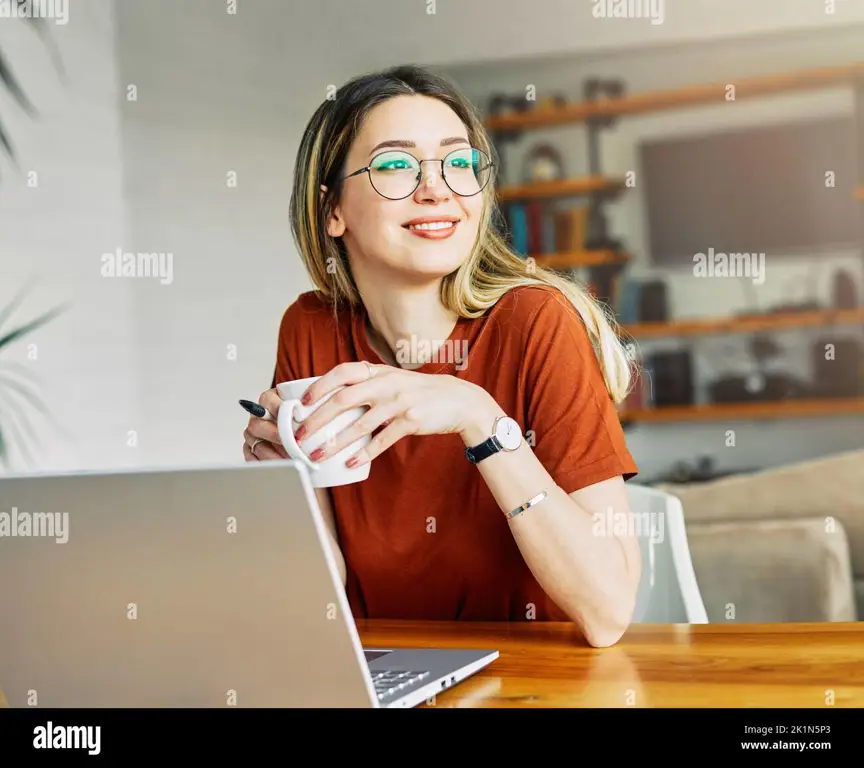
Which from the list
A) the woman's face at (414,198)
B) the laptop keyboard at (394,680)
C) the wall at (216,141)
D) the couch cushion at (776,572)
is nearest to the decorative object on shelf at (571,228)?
the wall at (216,141)

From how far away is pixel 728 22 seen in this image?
426cm

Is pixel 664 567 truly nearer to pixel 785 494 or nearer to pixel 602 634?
pixel 602 634

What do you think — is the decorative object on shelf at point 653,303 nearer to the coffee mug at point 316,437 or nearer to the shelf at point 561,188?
the shelf at point 561,188

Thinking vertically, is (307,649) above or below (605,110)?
below

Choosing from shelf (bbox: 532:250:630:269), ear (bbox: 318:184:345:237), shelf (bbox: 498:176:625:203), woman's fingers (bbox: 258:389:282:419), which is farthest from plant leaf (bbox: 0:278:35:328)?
woman's fingers (bbox: 258:389:282:419)

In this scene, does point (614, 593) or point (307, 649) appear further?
point (614, 593)

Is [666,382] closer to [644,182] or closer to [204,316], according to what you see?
[644,182]

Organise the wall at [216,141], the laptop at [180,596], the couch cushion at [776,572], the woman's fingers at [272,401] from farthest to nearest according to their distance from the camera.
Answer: the wall at [216,141] < the couch cushion at [776,572] < the woman's fingers at [272,401] < the laptop at [180,596]

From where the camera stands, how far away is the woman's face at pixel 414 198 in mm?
1283

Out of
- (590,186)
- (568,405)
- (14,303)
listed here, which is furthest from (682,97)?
(568,405)

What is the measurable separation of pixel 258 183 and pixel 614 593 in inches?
144

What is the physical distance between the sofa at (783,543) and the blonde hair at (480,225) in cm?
172
